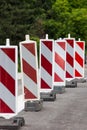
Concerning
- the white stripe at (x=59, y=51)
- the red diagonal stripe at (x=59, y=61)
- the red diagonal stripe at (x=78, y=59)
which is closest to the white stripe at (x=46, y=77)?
the red diagonal stripe at (x=59, y=61)

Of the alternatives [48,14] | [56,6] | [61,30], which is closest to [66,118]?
[61,30]

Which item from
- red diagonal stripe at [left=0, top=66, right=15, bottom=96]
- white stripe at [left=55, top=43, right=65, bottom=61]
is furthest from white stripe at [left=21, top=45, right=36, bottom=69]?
white stripe at [left=55, top=43, right=65, bottom=61]

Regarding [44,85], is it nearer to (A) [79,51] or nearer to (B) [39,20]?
(A) [79,51]

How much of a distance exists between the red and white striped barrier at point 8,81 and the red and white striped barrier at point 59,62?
7.07 m

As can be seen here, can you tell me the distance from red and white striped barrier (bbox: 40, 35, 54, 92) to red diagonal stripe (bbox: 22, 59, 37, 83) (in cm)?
216

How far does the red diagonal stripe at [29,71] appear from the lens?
13.6 metres

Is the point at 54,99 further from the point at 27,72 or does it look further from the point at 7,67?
the point at 7,67

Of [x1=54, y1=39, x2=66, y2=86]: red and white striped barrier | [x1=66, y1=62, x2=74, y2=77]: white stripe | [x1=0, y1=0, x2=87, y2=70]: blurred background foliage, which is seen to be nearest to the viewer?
[x1=54, y1=39, x2=66, y2=86]: red and white striped barrier

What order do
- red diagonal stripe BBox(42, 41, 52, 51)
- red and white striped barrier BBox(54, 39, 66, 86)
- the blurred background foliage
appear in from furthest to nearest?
the blurred background foliage, red and white striped barrier BBox(54, 39, 66, 86), red diagonal stripe BBox(42, 41, 52, 51)

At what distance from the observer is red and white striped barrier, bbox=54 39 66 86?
60.5 feet

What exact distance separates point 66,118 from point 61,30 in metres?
44.3

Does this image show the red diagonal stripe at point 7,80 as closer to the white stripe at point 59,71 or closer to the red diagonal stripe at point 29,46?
the red diagonal stripe at point 29,46

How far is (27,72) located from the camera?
44.8ft

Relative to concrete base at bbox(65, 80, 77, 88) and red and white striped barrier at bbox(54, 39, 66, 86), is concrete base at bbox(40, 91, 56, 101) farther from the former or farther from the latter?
concrete base at bbox(65, 80, 77, 88)
